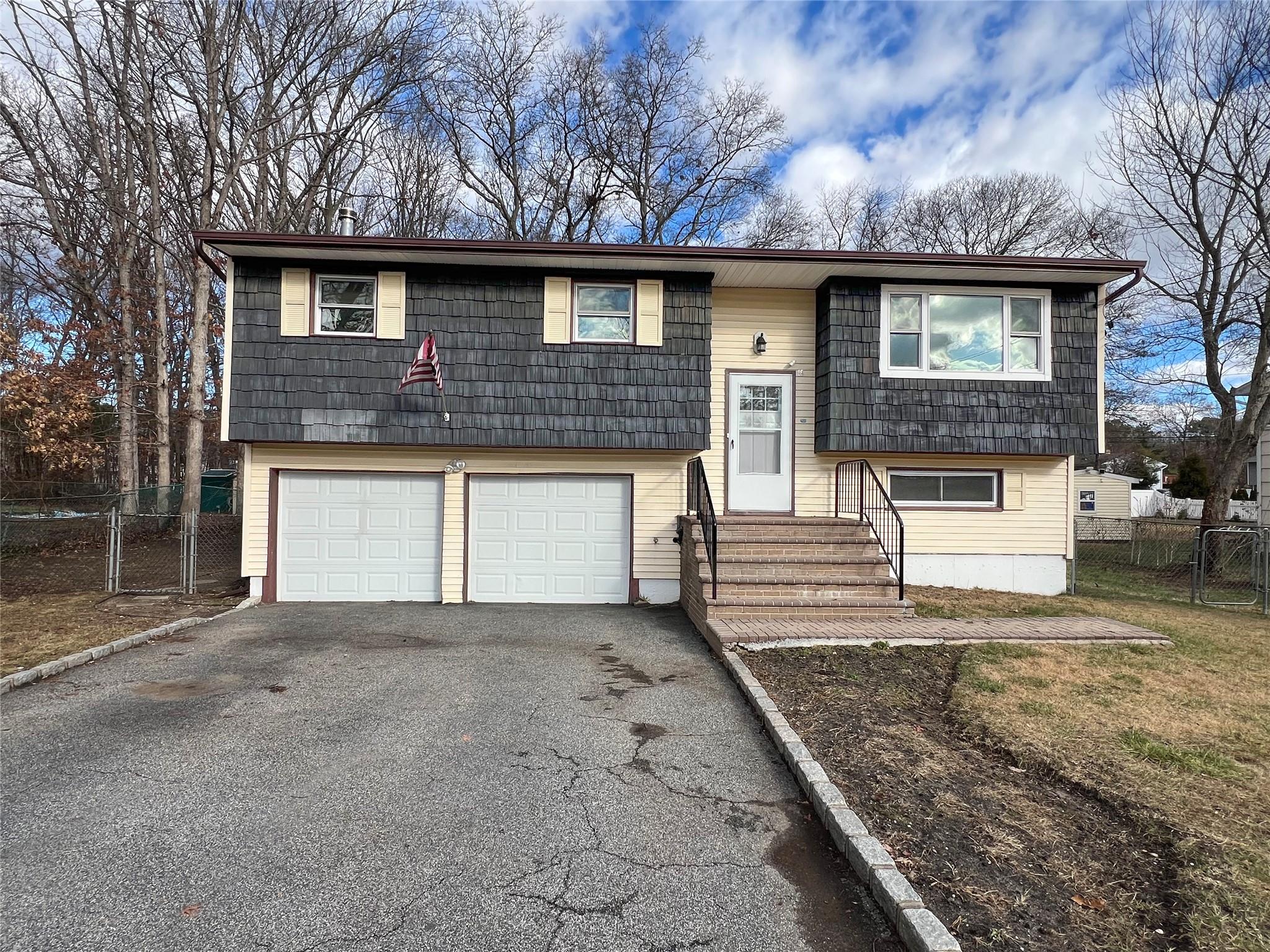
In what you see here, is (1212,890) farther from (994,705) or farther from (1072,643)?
(1072,643)

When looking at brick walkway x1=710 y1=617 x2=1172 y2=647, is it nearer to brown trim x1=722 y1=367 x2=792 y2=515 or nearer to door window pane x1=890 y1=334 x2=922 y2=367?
brown trim x1=722 y1=367 x2=792 y2=515

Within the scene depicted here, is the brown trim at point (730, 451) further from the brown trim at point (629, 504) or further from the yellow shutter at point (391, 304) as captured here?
the yellow shutter at point (391, 304)

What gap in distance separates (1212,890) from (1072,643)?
4.64 meters

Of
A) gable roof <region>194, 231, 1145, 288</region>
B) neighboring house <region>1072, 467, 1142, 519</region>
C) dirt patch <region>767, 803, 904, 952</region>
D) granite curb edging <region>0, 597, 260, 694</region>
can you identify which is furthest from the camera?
neighboring house <region>1072, 467, 1142, 519</region>

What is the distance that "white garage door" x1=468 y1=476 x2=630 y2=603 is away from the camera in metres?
9.69

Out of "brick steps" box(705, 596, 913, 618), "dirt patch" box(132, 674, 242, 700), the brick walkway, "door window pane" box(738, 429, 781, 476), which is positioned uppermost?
"door window pane" box(738, 429, 781, 476)

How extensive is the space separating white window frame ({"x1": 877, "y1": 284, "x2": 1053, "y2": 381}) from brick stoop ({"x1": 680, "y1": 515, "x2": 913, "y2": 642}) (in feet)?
7.99

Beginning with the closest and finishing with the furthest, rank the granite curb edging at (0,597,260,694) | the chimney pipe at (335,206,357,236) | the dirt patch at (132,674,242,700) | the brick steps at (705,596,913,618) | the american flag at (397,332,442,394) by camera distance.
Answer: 1. the dirt patch at (132,674,242,700)
2. the granite curb edging at (0,597,260,694)
3. the brick steps at (705,596,913,618)
4. the american flag at (397,332,442,394)
5. the chimney pipe at (335,206,357,236)

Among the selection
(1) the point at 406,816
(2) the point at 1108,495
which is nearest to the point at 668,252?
(1) the point at 406,816

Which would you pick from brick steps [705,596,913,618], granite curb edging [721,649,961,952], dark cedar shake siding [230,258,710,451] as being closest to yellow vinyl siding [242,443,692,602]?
dark cedar shake siding [230,258,710,451]

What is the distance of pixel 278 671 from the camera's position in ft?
19.6

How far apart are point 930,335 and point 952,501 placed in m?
2.51

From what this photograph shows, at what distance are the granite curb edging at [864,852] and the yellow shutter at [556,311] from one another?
622 cm

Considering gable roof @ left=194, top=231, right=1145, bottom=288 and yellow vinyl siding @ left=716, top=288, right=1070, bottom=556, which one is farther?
yellow vinyl siding @ left=716, top=288, right=1070, bottom=556
